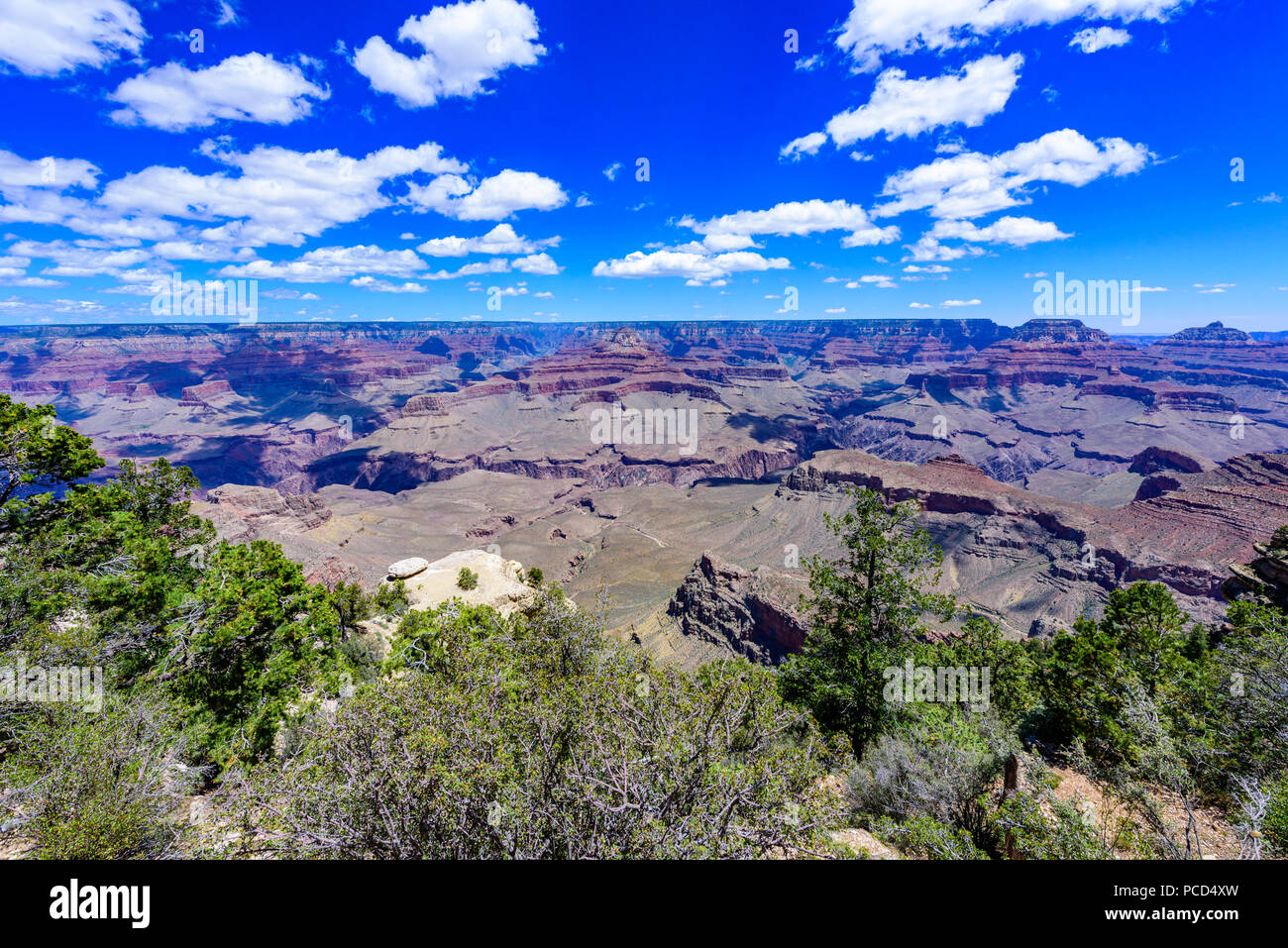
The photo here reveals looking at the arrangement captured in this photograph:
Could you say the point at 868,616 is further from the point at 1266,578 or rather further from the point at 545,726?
the point at 1266,578

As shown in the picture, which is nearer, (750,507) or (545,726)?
(545,726)

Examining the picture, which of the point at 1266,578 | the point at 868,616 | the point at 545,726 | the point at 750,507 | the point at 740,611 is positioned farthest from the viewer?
the point at 750,507

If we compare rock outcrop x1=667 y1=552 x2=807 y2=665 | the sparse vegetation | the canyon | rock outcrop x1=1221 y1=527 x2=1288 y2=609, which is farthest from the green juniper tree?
rock outcrop x1=667 y1=552 x2=807 y2=665

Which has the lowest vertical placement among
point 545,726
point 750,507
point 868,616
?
point 750,507

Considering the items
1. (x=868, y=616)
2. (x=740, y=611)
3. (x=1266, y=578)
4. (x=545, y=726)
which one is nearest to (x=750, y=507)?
(x=740, y=611)

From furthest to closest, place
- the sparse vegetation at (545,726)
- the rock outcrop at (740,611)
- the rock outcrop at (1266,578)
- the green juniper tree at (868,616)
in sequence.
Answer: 1. the rock outcrop at (740,611)
2. the rock outcrop at (1266,578)
3. the green juniper tree at (868,616)
4. the sparse vegetation at (545,726)

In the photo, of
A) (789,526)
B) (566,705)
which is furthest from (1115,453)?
(566,705)

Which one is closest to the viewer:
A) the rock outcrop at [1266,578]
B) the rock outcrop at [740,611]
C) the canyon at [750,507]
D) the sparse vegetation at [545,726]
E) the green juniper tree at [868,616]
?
the sparse vegetation at [545,726]

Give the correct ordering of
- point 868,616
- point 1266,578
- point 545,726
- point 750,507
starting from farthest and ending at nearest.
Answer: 1. point 750,507
2. point 1266,578
3. point 868,616
4. point 545,726

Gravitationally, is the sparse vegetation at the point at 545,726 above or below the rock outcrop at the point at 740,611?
above

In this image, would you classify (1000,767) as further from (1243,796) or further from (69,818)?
(69,818)

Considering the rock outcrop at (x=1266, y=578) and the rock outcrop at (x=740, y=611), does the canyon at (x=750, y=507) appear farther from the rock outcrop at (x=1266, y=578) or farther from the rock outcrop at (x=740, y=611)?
the rock outcrop at (x=1266, y=578)

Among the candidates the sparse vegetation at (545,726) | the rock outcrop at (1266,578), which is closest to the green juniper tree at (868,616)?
the sparse vegetation at (545,726)

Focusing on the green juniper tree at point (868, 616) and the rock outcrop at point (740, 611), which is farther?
the rock outcrop at point (740, 611)
